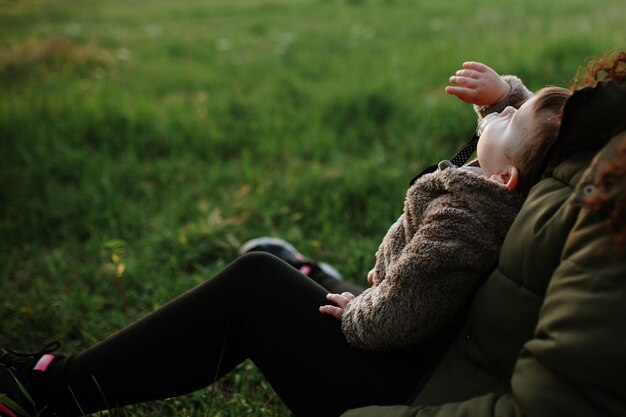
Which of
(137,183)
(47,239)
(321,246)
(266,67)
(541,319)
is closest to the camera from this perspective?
(541,319)

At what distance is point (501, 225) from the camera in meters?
1.38

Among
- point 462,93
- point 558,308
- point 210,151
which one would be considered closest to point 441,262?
point 558,308

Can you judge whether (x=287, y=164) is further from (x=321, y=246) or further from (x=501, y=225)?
(x=501, y=225)

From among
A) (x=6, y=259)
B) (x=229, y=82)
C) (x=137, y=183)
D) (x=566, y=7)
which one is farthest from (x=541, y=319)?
(x=566, y=7)

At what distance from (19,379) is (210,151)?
8.38 feet

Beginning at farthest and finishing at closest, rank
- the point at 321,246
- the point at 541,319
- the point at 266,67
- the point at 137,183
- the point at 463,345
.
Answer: the point at 266,67, the point at 137,183, the point at 321,246, the point at 463,345, the point at 541,319

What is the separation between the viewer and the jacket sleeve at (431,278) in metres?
1.36

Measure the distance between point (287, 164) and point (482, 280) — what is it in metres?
2.57

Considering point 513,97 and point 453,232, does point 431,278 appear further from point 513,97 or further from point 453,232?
point 513,97

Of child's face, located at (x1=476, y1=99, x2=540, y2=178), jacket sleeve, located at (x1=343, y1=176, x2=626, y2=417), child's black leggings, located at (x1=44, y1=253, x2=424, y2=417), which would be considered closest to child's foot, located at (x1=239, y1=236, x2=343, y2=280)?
child's black leggings, located at (x1=44, y1=253, x2=424, y2=417)

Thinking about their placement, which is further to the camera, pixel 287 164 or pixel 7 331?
pixel 287 164

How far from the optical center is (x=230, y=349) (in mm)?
1656

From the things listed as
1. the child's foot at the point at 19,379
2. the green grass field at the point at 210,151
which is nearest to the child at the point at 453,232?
the green grass field at the point at 210,151

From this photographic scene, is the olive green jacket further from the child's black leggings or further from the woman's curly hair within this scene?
the child's black leggings
